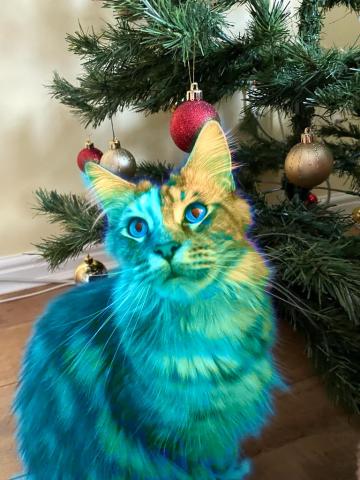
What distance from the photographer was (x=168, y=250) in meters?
0.24

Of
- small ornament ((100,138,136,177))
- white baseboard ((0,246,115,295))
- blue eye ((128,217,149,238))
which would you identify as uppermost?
small ornament ((100,138,136,177))

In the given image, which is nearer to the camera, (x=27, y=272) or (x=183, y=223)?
(x=183, y=223)

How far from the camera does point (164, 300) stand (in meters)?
0.24

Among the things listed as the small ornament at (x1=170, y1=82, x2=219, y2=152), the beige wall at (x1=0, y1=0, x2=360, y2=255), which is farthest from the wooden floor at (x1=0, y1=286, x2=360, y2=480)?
the beige wall at (x1=0, y1=0, x2=360, y2=255)

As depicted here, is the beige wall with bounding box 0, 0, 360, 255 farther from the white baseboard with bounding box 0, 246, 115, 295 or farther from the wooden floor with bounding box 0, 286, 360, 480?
the wooden floor with bounding box 0, 286, 360, 480

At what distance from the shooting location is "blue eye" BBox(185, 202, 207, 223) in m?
0.25

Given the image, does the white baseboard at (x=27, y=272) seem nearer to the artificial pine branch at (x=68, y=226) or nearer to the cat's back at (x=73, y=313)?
the artificial pine branch at (x=68, y=226)

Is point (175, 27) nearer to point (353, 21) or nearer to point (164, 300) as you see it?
point (164, 300)

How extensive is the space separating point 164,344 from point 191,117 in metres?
0.29

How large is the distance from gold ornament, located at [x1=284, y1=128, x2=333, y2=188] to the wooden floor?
0.63 ft

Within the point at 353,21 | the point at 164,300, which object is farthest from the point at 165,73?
the point at 353,21

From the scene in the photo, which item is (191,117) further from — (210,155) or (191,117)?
(210,155)

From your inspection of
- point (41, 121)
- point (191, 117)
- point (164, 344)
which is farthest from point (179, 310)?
point (41, 121)

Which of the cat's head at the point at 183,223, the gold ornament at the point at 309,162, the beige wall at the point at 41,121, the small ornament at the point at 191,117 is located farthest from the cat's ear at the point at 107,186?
the beige wall at the point at 41,121
